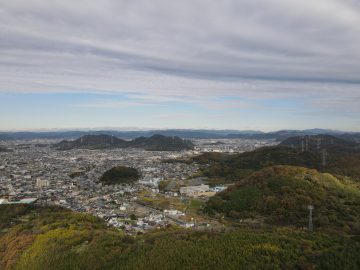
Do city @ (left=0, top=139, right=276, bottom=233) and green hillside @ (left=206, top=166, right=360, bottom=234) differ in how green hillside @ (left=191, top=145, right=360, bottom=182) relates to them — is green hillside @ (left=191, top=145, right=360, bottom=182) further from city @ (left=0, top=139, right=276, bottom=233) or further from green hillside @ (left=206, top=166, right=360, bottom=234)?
green hillside @ (left=206, top=166, right=360, bottom=234)

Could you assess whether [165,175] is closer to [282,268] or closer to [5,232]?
[5,232]

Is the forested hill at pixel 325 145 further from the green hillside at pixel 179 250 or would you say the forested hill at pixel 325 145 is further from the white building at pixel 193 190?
the green hillside at pixel 179 250

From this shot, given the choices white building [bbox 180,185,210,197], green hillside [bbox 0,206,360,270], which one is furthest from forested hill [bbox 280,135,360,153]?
green hillside [bbox 0,206,360,270]

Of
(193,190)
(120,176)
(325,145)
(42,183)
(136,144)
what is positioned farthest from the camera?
(136,144)

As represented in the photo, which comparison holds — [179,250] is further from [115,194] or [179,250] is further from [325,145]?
[325,145]

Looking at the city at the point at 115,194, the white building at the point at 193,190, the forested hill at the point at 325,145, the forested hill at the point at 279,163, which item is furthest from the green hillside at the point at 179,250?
the forested hill at the point at 325,145

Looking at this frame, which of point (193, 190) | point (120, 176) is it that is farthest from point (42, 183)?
point (193, 190)
